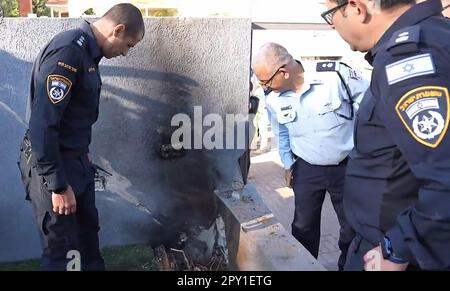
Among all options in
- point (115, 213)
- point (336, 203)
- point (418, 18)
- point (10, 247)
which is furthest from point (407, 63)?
point (10, 247)

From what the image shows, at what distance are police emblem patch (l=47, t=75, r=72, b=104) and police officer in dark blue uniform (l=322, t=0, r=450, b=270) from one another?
1390 millimetres

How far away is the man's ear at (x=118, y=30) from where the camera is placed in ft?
8.03

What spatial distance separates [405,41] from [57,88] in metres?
1.70

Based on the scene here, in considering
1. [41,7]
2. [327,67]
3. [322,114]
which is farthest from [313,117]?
[41,7]

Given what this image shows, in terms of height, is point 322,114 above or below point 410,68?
below

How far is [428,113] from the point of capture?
1.17 metres

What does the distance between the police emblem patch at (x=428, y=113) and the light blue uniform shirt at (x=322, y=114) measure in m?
1.64

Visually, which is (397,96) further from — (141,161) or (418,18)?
(141,161)

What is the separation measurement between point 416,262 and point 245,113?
2.28 m

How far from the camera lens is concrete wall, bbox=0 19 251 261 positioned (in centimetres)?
302

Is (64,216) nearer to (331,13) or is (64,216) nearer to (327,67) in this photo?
(331,13)

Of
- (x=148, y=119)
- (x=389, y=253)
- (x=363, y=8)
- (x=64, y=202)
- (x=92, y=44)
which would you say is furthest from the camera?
(x=148, y=119)

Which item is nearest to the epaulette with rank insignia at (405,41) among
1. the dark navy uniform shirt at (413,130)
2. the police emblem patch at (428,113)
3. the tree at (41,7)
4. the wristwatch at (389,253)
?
the dark navy uniform shirt at (413,130)

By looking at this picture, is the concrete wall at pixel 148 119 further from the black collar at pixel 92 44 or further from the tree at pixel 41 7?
the tree at pixel 41 7
